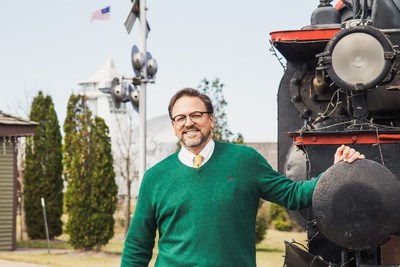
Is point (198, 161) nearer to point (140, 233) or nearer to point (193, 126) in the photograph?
point (193, 126)

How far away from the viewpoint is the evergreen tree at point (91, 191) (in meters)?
18.3

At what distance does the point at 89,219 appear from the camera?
1833cm

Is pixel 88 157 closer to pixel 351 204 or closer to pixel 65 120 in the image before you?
pixel 65 120

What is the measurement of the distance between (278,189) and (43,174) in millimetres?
19514

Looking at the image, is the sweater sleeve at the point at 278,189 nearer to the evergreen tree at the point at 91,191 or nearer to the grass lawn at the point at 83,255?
the grass lawn at the point at 83,255

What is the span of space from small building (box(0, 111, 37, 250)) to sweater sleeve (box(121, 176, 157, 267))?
1538 centimetres

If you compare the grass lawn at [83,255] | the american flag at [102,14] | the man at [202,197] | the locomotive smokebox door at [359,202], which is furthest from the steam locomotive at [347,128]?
the american flag at [102,14]

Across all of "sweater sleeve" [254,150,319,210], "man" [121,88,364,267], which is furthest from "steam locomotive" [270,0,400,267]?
"man" [121,88,364,267]

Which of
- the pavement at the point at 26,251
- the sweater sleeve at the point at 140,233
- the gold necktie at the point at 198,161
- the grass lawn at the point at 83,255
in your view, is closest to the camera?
the gold necktie at the point at 198,161

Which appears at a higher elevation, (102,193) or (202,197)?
(202,197)

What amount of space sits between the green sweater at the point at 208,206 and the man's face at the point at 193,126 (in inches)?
3.5

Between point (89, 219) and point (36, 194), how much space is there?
477 centimetres

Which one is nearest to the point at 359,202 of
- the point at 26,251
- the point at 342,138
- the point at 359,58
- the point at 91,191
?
the point at 342,138

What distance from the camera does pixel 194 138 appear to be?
3850 mm
